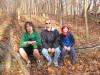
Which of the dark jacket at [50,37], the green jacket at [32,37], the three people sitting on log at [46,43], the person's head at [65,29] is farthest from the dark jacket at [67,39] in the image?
the green jacket at [32,37]

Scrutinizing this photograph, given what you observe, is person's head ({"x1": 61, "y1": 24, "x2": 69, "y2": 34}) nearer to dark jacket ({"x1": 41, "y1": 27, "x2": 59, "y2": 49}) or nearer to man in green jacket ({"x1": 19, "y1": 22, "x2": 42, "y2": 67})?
dark jacket ({"x1": 41, "y1": 27, "x2": 59, "y2": 49})

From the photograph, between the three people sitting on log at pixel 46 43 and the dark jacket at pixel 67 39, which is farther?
the dark jacket at pixel 67 39

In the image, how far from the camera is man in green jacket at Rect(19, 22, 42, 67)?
390 centimetres

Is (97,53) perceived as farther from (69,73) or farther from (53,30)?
(53,30)

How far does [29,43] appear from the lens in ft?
13.0

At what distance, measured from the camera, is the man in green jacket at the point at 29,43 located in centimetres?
390

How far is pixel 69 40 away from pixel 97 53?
157 centimetres

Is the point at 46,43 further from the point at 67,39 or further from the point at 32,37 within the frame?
the point at 67,39

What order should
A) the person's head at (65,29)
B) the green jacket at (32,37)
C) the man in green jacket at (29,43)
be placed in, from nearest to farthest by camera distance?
the man in green jacket at (29,43), the green jacket at (32,37), the person's head at (65,29)

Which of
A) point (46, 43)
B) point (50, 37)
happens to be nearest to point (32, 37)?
point (46, 43)

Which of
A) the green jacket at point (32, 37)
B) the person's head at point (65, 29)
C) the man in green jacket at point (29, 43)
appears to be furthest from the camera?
the person's head at point (65, 29)

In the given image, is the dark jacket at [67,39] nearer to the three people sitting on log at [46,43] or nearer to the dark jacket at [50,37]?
the three people sitting on log at [46,43]

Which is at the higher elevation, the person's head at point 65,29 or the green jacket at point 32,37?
the person's head at point 65,29

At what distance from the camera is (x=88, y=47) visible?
5.06m
